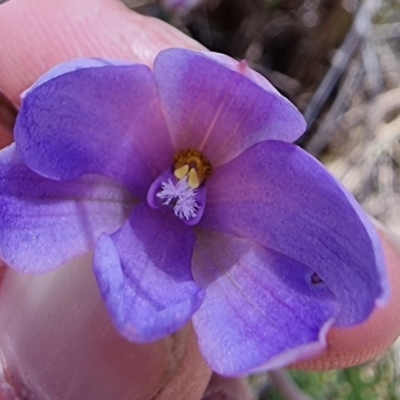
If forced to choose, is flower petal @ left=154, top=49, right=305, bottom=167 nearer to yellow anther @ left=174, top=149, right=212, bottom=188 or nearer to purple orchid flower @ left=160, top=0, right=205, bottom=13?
yellow anther @ left=174, top=149, right=212, bottom=188

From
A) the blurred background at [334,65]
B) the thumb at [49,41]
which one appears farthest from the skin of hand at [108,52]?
the blurred background at [334,65]

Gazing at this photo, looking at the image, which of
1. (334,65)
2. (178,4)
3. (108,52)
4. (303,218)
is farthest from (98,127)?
(334,65)

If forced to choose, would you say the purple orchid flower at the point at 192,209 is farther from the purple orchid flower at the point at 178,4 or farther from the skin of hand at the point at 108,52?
the purple orchid flower at the point at 178,4

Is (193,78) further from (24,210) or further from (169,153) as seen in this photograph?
(24,210)

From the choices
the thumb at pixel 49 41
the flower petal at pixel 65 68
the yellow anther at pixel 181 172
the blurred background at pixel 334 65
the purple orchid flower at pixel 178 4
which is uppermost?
the flower petal at pixel 65 68

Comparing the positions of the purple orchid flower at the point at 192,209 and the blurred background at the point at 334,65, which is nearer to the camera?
the purple orchid flower at the point at 192,209

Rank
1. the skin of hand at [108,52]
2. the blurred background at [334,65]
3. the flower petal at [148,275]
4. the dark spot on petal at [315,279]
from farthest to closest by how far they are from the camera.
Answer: the blurred background at [334,65], the skin of hand at [108,52], the dark spot on petal at [315,279], the flower petal at [148,275]
